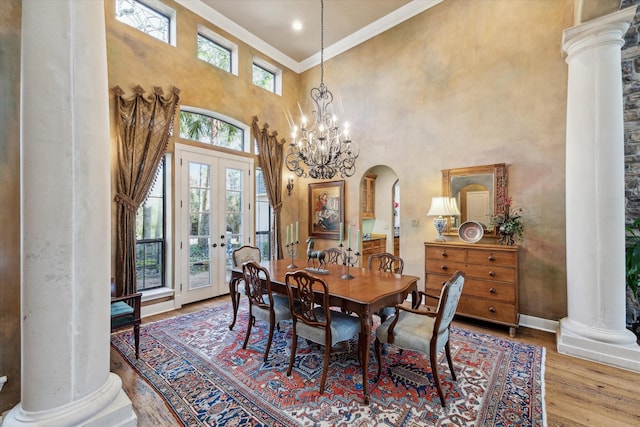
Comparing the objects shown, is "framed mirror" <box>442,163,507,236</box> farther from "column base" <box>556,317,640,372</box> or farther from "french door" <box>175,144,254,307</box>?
"french door" <box>175,144,254,307</box>

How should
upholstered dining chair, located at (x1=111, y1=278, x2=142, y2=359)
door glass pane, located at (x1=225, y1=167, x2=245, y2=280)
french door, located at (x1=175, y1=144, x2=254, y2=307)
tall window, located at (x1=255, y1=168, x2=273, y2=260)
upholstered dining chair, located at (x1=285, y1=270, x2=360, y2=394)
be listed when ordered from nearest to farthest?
upholstered dining chair, located at (x1=285, y1=270, x2=360, y2=394) → upholstered dining chair, located at (x1=111, y1=278, x2=142, y2=359) → french door, located at (x1=175, y1=144, x2=254, y2=307) → door glass pane, located at (x1=225, y1=167, x2=245, y2=280) → tall window, located at (x1=255, y1=168, x2=273, y2=260)

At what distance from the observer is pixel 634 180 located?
10.3 ft

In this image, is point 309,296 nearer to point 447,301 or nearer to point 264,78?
point 447,301

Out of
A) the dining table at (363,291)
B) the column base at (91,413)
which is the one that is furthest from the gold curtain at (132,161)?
the column base at (91,413)

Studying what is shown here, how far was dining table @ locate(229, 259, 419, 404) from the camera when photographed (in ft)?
7.09

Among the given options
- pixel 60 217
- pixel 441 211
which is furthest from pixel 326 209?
pixel 60 217

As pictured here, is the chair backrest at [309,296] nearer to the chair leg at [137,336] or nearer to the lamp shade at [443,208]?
the chair leg at [137,336]

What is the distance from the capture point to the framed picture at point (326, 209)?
563 centimetres

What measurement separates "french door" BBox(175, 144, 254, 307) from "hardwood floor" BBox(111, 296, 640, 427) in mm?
1749

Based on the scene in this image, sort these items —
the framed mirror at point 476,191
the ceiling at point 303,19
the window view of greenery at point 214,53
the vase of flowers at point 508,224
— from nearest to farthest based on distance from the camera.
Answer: the vase of flowers at point 508,224 < the framed mirror at point 476,191 < the ceiling at point 303,19 < the window view of greenery at point 214,53

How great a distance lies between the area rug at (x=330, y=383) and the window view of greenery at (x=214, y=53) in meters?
4.40

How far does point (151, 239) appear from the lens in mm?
4297

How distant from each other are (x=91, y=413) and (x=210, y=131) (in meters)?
4.31

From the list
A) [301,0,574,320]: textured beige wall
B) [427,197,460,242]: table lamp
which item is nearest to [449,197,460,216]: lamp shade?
[427,197,460,242]: table lamp
